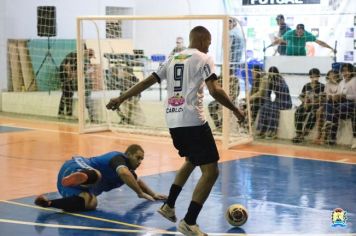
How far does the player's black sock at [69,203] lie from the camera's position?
266 inches

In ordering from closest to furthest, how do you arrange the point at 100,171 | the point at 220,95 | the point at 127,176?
the point at 220,95, the point at 127,176, the point at 100,171

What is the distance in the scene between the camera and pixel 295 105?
499 inches

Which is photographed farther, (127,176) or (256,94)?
(256,94)

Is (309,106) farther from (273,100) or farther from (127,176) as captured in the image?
(127,176)

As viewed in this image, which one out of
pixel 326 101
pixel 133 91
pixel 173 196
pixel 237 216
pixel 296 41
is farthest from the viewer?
pixel 296 41

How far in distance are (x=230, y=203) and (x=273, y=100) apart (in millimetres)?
5304

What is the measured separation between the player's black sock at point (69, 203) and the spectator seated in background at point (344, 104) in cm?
594

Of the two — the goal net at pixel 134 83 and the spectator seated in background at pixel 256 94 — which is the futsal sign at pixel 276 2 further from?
the spectator seated in background at pixel 256 94

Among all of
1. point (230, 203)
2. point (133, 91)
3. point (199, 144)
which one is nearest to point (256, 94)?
point (230, 203)

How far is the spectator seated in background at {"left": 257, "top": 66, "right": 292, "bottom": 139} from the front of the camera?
40.3 feet

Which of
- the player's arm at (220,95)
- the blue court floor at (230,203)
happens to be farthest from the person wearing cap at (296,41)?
the player's arm at (220,95)

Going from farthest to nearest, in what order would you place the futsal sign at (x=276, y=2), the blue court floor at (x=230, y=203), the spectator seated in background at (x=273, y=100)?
the futsal sign at (x=276, y=2) → the spectator seated in background at (x=273, y=100) → the blue court floor at (x=230, y=203)

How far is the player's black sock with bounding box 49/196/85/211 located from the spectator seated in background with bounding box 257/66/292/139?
612 centimetres

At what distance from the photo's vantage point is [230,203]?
7.37 m
